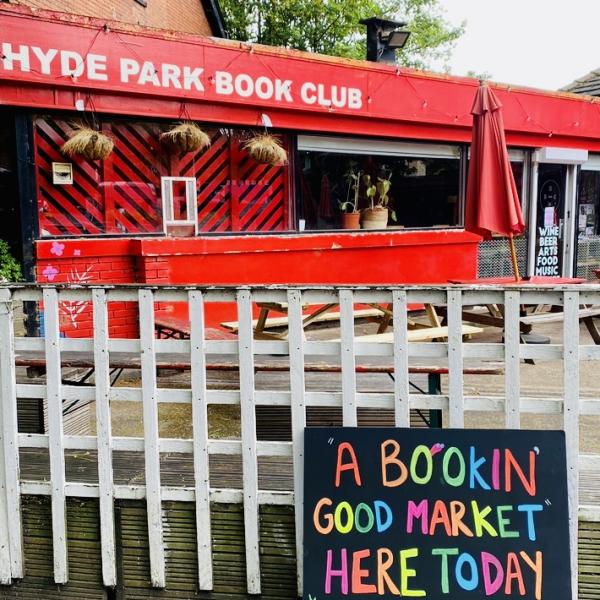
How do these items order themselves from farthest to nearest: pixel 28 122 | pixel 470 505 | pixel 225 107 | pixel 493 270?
pixel 493 270 → pixel 225 107 → pixel 28 122 → pixel 470 505

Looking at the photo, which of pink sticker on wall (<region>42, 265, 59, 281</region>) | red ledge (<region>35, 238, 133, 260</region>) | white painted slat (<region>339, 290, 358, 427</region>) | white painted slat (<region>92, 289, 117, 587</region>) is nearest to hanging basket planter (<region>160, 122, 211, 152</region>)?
red ledge (<region>35, 238, 133, 260</region>)

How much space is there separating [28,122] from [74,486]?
4906 millimetres

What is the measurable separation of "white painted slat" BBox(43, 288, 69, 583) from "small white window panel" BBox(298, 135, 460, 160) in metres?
6.20

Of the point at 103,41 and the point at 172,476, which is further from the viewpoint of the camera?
the point at 103,41

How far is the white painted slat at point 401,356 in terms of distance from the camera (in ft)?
8.08

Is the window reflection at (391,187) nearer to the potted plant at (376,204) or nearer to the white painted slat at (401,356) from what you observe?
the potted plant at (376,204)

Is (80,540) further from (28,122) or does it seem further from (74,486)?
(28,122)

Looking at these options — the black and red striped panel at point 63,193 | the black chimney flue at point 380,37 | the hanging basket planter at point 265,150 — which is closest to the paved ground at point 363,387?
the black and red striped panel at point 63,193

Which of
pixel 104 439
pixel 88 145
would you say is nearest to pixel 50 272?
pixel 88 145

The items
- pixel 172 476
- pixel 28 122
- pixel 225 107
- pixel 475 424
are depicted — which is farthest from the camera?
pixel 225 107

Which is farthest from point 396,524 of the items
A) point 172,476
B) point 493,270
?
point 493,270

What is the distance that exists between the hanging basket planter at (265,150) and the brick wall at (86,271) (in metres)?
1.79

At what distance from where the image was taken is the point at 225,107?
7660 mm

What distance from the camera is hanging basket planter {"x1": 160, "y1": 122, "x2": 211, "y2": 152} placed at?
23.6 ft
